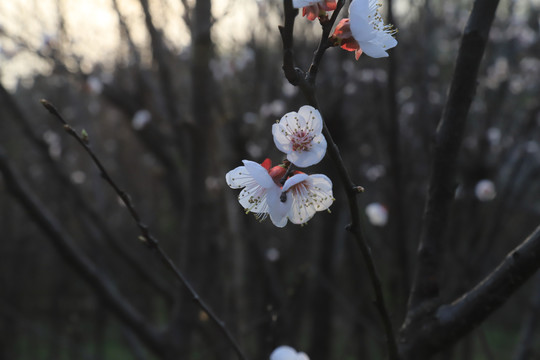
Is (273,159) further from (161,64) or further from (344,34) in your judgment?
(344,34)

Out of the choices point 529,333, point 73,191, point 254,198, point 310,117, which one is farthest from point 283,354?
point 529,333

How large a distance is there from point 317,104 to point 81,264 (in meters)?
1.85

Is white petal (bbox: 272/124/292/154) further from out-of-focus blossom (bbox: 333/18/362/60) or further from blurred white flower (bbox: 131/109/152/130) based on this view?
blurred white flower (bbox: 131/109/152/130)

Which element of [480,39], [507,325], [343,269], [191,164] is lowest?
[507,325]

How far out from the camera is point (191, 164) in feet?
7.70

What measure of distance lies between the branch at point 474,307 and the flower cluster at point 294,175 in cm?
39

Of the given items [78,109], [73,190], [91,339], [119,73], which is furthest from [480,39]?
[91,339]

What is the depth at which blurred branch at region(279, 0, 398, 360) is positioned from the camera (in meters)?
0.68

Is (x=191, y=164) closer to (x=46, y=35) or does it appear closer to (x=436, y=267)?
(x=436, y=267)

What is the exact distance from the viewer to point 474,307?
1060mm

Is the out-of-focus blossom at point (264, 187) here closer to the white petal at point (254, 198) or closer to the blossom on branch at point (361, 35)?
the white petal at point (254, 198)

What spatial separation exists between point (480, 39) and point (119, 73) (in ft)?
18.2

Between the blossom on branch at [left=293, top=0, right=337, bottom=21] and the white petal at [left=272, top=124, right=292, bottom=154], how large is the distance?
0.23 metres

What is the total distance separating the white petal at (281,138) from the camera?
966mm
